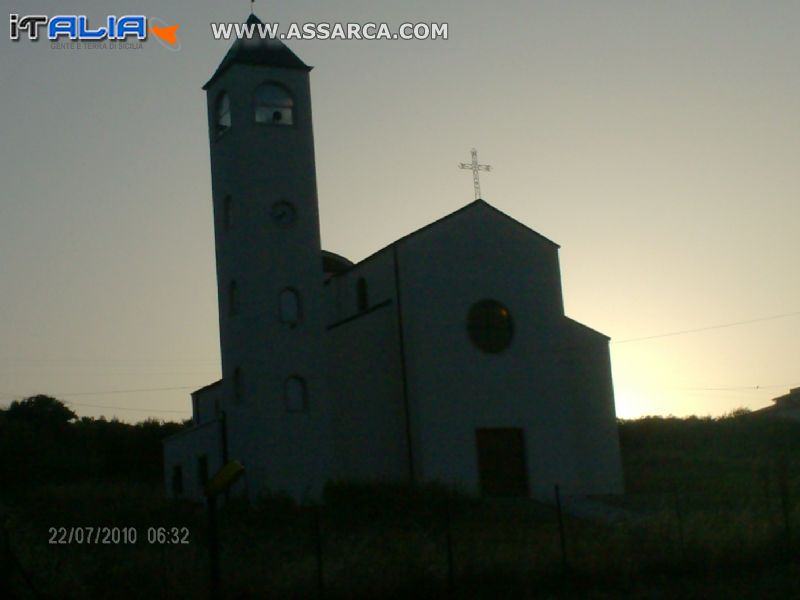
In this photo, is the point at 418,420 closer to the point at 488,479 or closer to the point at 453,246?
the point at 488,479

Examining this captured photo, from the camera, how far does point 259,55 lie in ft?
105

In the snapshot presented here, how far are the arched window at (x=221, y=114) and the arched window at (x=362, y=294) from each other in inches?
233

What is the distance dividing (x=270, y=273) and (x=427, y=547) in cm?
1482

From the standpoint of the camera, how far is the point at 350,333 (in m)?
32.4

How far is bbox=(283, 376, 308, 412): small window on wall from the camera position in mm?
30750

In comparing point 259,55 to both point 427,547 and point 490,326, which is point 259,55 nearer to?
point 490,326

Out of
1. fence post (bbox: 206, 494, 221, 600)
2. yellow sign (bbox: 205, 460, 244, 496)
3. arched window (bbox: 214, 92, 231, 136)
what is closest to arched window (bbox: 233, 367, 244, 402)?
arched window (bbox: 214, 92, 231, 136)

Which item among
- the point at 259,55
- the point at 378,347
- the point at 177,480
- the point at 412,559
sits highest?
the point at 259,55

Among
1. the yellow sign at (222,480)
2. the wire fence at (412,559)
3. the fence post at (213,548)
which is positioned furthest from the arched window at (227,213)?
the yellow sign at (222,480)

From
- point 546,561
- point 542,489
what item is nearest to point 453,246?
point 542,489

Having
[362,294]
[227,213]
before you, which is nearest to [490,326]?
[362,294]

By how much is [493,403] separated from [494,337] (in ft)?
6.16

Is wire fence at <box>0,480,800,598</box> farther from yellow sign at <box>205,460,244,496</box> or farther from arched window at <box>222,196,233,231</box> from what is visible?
arched window at <box>222,196,233,231</box>

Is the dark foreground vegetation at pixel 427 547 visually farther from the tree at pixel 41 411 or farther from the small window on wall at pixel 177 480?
the tree at pixel 41 411
